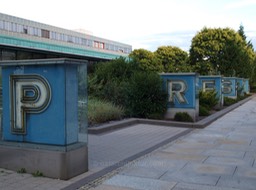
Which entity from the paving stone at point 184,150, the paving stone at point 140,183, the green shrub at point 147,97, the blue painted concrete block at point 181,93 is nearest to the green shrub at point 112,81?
the green shrub at point 147,97

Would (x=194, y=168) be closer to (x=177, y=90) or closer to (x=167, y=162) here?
(x=167, y=162)

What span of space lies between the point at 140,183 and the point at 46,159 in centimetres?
156

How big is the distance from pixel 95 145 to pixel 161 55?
57.4 m

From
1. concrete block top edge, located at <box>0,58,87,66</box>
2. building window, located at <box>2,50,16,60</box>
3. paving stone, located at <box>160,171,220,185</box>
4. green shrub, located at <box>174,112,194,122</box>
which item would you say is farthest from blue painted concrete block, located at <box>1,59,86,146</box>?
building window, located at <box>2,50,16,60</box>

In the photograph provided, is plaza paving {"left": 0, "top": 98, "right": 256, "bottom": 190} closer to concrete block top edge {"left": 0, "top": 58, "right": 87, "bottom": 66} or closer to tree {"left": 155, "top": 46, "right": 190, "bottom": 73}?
concrete block top edge {"left": 0, "top": 58, "right": 87, "bottom": 66}

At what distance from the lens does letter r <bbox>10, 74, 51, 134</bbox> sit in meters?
6.13

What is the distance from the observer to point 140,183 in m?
5.91

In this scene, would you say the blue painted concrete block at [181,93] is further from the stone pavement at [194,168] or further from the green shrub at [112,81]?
the stone pavement at [194,168]

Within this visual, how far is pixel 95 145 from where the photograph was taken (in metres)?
9.09

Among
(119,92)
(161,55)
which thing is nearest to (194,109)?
(119,92)

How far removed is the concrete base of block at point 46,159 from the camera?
5949 millimetres

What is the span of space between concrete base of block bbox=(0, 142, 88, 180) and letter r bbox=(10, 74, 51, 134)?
34cm

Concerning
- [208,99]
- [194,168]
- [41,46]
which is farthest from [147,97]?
[41,46]

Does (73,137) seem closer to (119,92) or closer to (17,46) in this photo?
(119,92)
